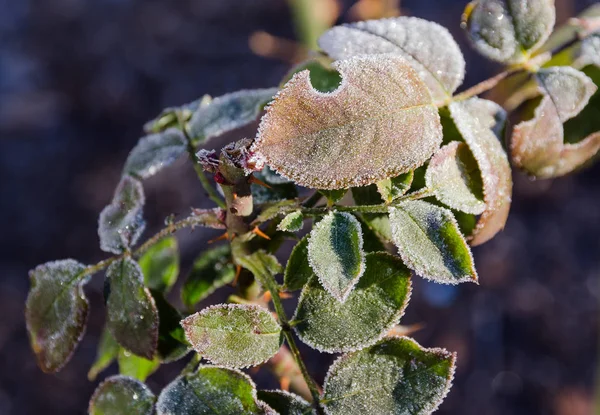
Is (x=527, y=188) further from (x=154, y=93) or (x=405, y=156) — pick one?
(x=405, y=156)

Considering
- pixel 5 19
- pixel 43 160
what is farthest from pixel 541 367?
pixel 5 19

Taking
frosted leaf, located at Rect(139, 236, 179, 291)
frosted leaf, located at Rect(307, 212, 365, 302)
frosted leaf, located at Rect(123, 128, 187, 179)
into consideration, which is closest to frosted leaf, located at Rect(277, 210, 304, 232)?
frosted leaf, located at Rect(307, 212, 365, 302)

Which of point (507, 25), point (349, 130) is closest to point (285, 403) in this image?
point (349, 130)

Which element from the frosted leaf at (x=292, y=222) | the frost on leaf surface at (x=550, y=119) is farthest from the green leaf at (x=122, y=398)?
the frost on leaf surface at (x=550, y=119)

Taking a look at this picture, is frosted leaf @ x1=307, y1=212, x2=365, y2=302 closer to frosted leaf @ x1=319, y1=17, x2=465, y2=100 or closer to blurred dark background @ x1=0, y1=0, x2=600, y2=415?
frosted leaf @ x1=319, y1=17, x2=465, y2=100

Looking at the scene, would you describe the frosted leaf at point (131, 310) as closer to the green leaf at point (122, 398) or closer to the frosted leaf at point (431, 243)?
the green leaf at point (122, 398)

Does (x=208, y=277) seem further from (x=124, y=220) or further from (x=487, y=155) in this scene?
(x=487, y=155)
